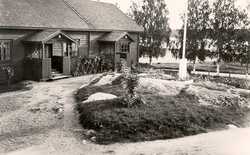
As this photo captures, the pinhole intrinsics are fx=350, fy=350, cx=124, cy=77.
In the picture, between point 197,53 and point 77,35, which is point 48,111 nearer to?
point 77,35

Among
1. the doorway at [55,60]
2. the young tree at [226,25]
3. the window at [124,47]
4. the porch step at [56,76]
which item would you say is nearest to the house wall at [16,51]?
the porch step at [56,76]

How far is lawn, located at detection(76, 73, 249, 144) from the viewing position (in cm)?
1316

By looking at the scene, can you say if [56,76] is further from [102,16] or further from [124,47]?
[102,16]

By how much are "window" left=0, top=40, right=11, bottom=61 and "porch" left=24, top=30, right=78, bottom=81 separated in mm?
1235

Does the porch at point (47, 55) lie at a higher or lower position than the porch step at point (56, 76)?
higher

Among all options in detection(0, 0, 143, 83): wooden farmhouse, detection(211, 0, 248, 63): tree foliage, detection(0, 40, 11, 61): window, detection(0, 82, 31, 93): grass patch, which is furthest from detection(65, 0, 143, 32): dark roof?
detection(0, 82, 31, 93): grass patch

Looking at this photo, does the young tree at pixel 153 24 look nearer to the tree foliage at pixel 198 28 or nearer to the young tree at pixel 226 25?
the tree foliage at pixel 198 28

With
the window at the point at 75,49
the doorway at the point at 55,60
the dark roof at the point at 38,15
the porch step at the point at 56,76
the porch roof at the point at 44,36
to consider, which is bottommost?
the porch step at the point at 56,76

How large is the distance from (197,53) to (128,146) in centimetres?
2254

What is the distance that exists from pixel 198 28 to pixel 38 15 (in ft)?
50.0

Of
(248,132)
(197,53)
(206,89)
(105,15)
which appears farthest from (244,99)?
(105,15)

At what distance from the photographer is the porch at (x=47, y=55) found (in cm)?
2328

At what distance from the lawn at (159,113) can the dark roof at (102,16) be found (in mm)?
12985

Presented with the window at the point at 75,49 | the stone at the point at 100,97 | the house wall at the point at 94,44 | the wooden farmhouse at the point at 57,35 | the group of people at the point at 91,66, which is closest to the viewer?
the stone at the point at 100,97
